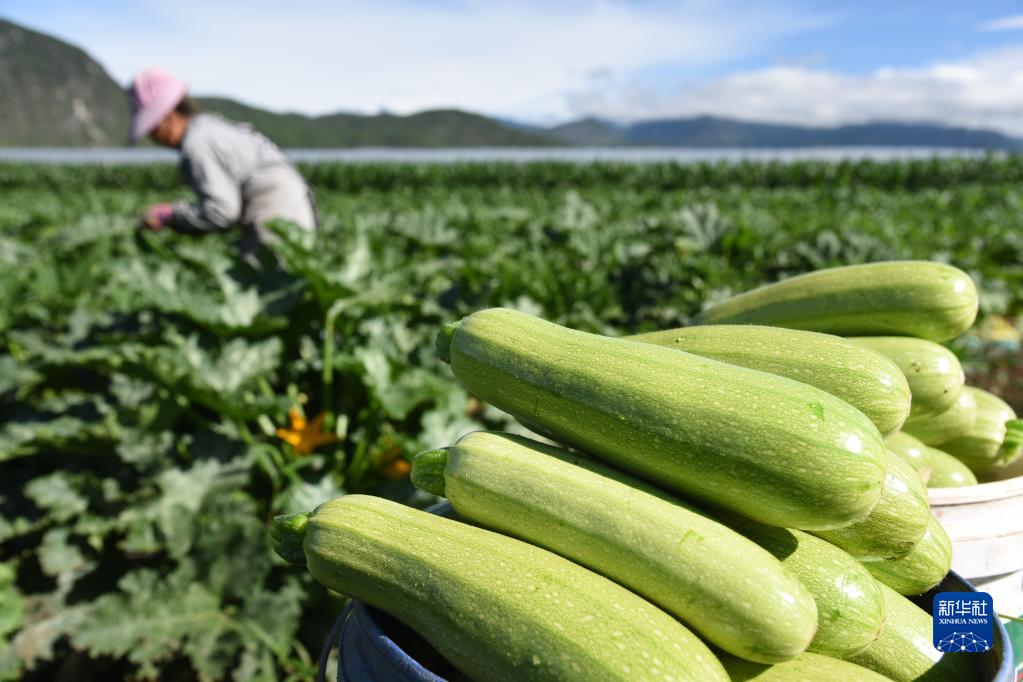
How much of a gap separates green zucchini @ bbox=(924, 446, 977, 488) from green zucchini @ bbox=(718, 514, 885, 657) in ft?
2.11

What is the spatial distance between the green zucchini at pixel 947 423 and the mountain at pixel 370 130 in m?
158

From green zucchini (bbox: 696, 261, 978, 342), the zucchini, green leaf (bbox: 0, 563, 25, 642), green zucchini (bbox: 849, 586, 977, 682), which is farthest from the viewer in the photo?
green leaf (bbox: 0, 563, 25, 642)

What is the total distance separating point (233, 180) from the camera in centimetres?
497

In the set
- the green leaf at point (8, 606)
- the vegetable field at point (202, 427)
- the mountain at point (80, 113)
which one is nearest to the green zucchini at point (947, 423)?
the vegetable field at point (202, 427)

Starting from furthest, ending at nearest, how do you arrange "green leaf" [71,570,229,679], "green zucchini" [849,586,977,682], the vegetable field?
1. the vegetable field
2. "green leaf" [71,570,229,679]
3. "green zucchini" [849,586,977,682]

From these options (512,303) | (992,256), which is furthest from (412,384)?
(992,256)

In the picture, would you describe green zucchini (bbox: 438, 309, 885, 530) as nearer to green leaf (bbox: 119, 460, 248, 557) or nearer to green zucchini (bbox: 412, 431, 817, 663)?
green zucchini (bbox: 412, 431, 817, 663)

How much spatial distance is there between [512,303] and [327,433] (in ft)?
4.82

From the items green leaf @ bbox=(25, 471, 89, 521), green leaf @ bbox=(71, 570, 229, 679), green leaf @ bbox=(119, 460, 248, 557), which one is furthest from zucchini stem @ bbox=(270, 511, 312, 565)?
green leaf @ bbox=(25, 471, 89, 521)

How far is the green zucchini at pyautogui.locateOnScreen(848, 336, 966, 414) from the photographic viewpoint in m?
1.65

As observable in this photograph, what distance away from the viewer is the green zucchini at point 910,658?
1.25m

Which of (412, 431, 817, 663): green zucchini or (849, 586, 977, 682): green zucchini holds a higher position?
(412, 431, 817, 663): green zucchini

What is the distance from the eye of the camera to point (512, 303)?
4.41 metres

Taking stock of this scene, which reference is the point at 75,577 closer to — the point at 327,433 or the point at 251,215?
the point at 327,433
